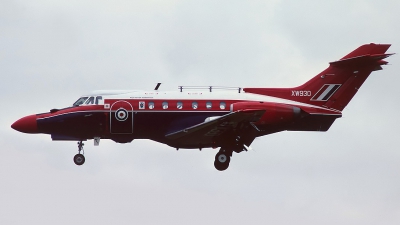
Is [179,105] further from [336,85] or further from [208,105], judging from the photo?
[336,85]

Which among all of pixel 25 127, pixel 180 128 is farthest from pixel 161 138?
pixel 25 127

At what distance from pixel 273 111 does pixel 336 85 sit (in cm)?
472

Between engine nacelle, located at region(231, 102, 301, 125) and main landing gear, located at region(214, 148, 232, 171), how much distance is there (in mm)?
2245

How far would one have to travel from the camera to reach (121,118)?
3531 centimetres

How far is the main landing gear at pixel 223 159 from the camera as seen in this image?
35.2 metres

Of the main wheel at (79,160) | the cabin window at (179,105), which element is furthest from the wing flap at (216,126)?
the main wheel at (79,160)

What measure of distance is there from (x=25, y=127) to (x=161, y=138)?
6831mm

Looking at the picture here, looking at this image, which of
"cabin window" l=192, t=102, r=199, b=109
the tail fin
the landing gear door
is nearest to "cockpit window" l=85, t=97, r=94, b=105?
the landing gear door

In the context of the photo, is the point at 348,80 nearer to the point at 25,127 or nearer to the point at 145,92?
the point at 145,92

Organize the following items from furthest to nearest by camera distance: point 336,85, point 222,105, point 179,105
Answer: point 336,85 → point 222,105 → point 179,105

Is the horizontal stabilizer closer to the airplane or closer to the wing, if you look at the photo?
the airplane

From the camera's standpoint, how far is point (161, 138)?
35.7 m

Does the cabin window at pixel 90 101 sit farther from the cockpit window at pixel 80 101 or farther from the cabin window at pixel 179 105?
the cabin window at pixel 179 105

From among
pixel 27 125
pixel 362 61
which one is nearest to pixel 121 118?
pixel 27 125
